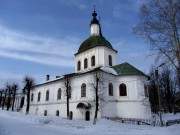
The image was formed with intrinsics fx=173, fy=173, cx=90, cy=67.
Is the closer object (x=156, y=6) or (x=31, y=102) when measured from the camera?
(x=156, y=6)

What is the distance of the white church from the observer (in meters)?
28.4

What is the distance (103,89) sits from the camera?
2852 cm


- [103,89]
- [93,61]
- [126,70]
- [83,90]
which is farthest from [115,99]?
[93,61]

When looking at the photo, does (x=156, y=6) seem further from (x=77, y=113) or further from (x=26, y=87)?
(x=26, y=87)

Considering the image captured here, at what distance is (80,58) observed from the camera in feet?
124

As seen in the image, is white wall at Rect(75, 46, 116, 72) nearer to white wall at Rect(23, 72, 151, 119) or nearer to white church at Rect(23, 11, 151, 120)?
white church at Rect(23, 11, 151, 120)

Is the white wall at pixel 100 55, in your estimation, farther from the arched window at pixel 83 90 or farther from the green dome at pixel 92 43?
the arched window at pixel 83 90

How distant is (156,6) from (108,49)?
25.3 m

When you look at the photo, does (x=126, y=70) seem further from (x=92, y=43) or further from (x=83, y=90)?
(x=92, y=43)

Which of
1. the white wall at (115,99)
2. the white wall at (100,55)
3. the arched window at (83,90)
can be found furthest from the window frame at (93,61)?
the arched window at (83,90)

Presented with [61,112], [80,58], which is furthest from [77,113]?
[80,58]

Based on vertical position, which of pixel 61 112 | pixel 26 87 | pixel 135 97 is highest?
pixel 26 87

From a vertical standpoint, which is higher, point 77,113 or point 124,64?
point 124,64

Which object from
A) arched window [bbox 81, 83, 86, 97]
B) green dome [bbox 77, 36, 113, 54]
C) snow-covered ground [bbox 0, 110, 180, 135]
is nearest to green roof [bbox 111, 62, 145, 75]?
green dome [bbox 77, 36, 113, 54]
